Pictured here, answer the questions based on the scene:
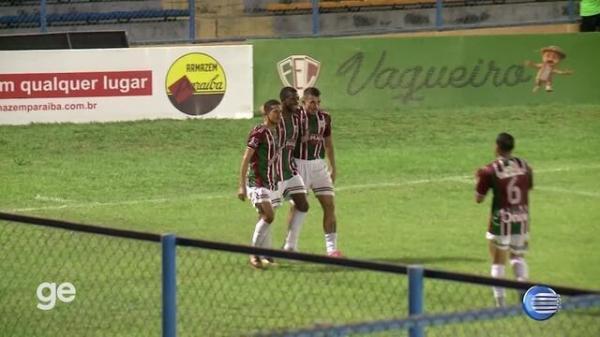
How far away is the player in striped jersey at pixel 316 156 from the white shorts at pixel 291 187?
0.21 metres

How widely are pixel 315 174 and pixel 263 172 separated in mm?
794

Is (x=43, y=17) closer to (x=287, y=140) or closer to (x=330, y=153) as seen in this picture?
(x=330, y=153)

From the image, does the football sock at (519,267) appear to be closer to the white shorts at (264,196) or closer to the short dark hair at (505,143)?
the short dark hair at (505,143)

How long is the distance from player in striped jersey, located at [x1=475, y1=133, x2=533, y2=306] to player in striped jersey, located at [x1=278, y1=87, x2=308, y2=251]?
3.03m

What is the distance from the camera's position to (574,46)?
28.9m

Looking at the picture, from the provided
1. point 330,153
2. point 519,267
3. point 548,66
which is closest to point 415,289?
point 519,267

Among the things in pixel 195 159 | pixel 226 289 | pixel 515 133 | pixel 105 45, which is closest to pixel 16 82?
pixel 105 45

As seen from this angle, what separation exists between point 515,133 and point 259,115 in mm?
5007

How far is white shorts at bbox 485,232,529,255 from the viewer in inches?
512

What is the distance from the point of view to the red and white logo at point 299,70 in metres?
27.9

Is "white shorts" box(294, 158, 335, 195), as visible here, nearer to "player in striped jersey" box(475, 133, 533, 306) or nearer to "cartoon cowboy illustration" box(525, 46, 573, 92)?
"player in striped jersey" box(475, 133, 533, 306)

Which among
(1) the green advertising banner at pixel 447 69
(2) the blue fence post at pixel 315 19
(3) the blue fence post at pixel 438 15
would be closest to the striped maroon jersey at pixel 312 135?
(1) the green advertising banner at pixel 447 69

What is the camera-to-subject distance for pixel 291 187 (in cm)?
→ 1559

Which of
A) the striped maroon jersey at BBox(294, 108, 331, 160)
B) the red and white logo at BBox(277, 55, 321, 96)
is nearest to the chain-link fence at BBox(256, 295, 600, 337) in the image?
the striped maroon jersey at BBox(294, 108, 331, 160)
